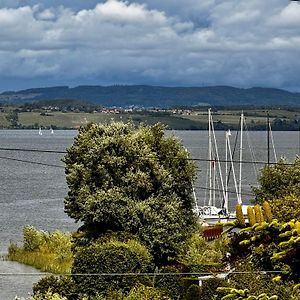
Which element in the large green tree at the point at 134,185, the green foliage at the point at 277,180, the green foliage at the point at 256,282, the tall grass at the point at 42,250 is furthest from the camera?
the green foliage at the point at 277,180

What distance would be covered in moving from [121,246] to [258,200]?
22.4 metres

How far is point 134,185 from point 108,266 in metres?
6.20

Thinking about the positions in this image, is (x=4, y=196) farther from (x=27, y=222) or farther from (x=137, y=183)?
(x=137, y=183)

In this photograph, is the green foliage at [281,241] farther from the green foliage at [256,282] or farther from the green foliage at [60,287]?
the green foliage at [60,287]

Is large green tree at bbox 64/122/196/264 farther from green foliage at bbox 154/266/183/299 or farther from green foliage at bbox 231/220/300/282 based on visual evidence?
green foliage at bbox 231/220/300/282

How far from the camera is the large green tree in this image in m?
40.3

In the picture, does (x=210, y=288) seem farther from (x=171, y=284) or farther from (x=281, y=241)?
(x=281, y=241)

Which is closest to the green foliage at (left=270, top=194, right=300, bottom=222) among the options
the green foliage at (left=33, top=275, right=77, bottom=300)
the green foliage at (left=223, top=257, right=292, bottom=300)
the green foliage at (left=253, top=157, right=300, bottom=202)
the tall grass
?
the green foliage at (left=223, top=257, right=292, bottom=300)

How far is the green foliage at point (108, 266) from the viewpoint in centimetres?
3559

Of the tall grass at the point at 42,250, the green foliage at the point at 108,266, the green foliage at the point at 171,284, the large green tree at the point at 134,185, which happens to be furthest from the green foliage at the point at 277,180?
the green foliage at the point at 171,284

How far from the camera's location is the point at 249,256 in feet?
57.6

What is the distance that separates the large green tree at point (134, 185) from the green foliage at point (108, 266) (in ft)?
11.1

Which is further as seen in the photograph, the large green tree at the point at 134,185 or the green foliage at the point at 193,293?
the large green tree at the point at 134,185

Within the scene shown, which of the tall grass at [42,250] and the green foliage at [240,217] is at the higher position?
the green foliage at [240,217]
